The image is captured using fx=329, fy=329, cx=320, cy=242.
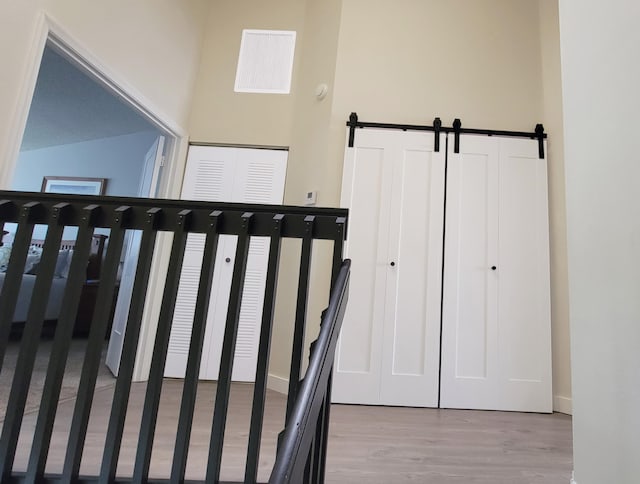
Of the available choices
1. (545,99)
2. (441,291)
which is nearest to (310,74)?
(545,99)

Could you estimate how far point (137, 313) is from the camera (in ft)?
4.06

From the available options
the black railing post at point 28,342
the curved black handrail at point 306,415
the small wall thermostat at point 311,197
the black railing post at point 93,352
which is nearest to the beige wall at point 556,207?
the small wall thermostat at point 311,197

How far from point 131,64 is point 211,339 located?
218 centimetres

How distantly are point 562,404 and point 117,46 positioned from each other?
4.06 m

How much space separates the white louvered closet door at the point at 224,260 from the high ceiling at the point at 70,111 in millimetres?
602

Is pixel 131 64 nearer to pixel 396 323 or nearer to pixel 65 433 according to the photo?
pixel 65 433

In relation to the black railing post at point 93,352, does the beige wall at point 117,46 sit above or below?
above

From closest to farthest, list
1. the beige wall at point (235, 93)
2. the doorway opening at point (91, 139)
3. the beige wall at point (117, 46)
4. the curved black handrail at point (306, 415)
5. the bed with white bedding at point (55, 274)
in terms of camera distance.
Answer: the curved black handrail at point (306, 415) < the beige wall at point (117, 46) < the doorway opening at point (91, 139) < the beige wall at point (235, 93) < the bed with white bedding at point (55, 274)

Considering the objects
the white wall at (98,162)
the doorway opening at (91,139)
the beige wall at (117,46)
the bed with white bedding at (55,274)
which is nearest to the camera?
the beige wall at (117,46)

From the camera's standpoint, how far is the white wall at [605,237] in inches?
41.2

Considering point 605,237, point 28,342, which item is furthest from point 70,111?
point 605,237

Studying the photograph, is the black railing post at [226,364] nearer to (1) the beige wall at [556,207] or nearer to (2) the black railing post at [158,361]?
(2) the black railing post at [158,361]

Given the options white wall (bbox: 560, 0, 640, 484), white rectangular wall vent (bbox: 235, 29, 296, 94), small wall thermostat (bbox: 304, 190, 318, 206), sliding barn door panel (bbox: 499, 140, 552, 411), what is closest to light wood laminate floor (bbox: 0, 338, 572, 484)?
sliding barn door panel (bbox: 499, 140, 552, 411)

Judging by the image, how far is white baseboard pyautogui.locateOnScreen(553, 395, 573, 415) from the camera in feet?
8.02
